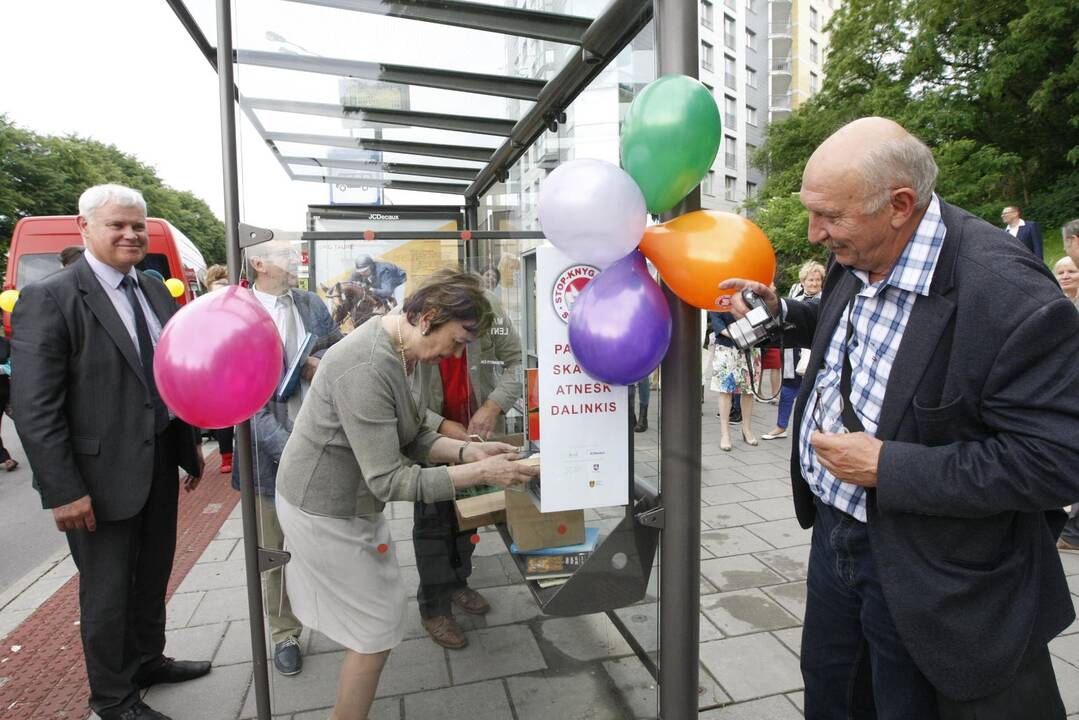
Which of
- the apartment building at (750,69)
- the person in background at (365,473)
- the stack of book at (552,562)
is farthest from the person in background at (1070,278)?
the apartment building at (750,69)

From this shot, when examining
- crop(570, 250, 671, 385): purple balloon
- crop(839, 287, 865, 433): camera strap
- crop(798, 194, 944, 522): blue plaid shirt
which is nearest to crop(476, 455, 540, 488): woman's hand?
crop(570, 250, 671, 385): purple balloon

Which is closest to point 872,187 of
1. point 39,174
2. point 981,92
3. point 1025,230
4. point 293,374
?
point 293,374

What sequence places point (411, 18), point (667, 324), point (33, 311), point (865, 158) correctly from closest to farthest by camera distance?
point (865, 158) → point (667, 324) → point (33, 311) → point (411, 18)

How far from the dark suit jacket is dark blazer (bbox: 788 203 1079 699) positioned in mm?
2564

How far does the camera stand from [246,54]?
6.97 feet

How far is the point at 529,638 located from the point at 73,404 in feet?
6.37

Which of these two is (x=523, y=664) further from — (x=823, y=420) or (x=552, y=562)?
(x=823, y=420)

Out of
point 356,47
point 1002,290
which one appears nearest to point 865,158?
point 1002,290

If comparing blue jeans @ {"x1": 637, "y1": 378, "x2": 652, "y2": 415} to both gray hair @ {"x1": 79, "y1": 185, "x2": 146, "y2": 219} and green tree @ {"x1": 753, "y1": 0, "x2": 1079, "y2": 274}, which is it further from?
green tree @ {"x1": 753, "y1": 0, "x2": 1079, "y2": 274}

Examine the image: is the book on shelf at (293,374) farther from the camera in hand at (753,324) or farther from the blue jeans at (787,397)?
the blue jeans at (787,397)

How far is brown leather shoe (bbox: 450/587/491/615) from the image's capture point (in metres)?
2.48

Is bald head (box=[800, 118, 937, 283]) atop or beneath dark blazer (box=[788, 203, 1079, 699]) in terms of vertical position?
atop

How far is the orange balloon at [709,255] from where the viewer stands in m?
1.72

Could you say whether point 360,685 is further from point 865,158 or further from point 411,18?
point 411,18
